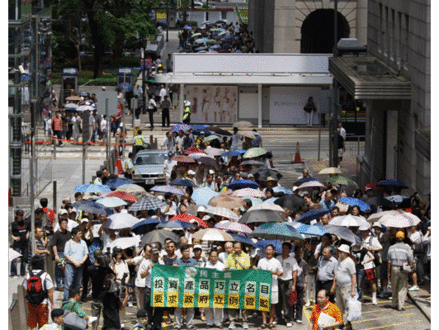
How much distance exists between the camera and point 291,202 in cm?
2412

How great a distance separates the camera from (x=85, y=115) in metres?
30.7

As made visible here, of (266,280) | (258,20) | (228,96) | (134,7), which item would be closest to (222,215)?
(266,280)

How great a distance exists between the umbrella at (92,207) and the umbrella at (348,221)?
5.03 metres

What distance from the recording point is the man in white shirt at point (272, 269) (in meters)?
19.2

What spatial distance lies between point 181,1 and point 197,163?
71.8 m

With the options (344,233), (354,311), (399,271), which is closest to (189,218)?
(344,233)

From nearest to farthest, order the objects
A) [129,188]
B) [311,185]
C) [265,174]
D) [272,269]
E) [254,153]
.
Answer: [272,269], [129,188], [311,185], [265,174], [254,153]

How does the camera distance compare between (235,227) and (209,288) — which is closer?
(209,288)

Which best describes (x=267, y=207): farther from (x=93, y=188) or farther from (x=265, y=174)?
(x=265, y=174)

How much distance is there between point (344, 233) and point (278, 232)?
1.30m

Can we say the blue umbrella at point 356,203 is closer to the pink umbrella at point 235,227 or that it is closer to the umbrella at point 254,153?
the pink umbrella at point 235,227

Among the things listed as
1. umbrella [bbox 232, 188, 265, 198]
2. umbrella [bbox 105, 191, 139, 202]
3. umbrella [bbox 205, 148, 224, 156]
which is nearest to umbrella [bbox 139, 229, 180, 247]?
umbrella [bbox 105, 191, 139, 202]

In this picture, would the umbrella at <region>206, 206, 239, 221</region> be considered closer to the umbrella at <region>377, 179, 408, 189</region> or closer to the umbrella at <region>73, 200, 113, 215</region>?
the umbrella at <region>73, 200, 113, 215</region>

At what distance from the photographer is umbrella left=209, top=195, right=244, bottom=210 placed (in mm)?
23906
